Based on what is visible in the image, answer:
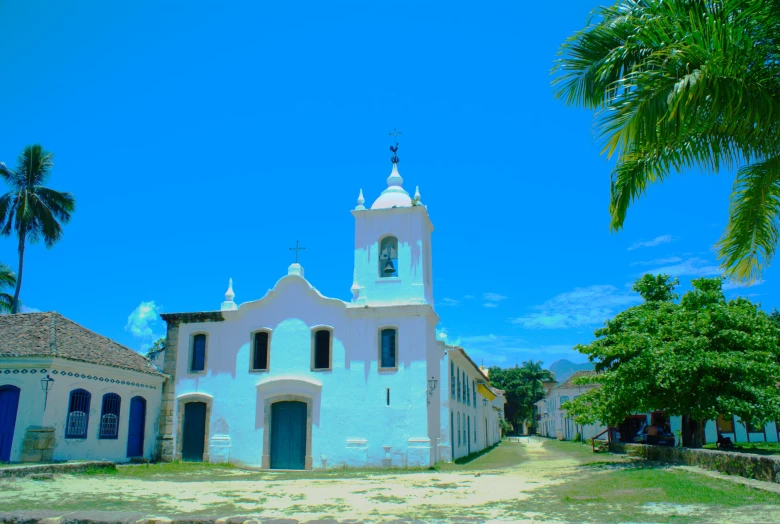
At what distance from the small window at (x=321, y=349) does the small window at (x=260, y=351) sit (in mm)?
1829

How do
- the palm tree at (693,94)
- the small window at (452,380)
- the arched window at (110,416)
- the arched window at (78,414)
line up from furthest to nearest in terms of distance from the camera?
the small window at (452,380)
the arched window at (110,416)
the arched window at (78,414)
the palm tree at (693,94)

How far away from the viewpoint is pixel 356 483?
15.3 m

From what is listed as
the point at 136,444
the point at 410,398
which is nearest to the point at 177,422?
the point at 136,444

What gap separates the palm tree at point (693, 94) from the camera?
23.8 feet

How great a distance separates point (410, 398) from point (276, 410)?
15.6 ft

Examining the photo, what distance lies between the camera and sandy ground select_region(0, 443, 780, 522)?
974 centimetres

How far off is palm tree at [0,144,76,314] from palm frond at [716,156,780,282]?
30687mm

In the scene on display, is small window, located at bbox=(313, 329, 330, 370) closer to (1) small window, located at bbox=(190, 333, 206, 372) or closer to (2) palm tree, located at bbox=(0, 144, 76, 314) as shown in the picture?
(1) small window, located at bbox=(190, 333, 206, 372)

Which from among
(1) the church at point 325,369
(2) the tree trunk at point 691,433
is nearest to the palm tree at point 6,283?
(1) the church at point 325,369

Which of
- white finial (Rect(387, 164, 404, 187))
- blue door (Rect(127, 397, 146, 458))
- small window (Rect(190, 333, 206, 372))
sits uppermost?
white finial (Rect(387, 164, 404, 187))

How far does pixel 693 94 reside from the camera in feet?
23.6

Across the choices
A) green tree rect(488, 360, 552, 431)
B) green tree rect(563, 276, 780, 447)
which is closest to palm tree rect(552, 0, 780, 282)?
green tree rect(563, 276, 780, 447)

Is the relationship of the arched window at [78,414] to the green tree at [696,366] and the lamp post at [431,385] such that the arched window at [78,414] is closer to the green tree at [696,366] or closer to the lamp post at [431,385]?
the lamp post at [431,385]

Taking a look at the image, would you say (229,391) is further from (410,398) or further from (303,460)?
(410,398)
